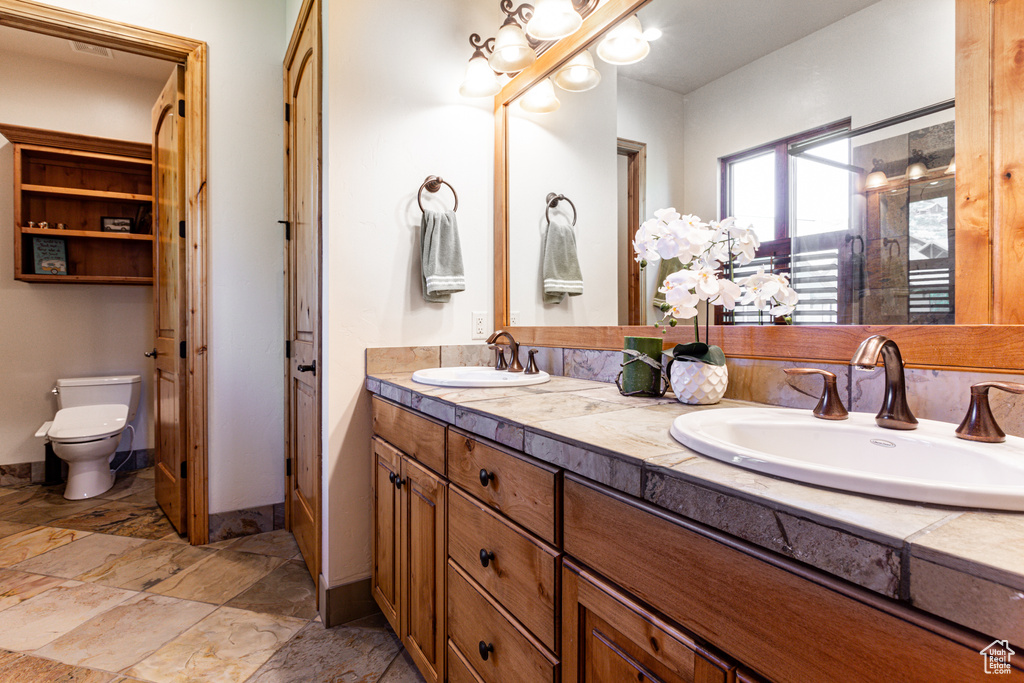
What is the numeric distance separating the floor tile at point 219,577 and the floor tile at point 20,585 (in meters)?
0.41

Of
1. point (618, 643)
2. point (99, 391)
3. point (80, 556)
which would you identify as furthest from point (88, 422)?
point (618, 643)

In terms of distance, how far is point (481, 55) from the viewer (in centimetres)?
188

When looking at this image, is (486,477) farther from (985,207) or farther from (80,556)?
(80,556)

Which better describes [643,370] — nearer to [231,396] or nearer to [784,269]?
[784,269]

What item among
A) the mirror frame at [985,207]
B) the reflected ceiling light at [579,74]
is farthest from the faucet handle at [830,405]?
the reflected ceiling light at [579,74]

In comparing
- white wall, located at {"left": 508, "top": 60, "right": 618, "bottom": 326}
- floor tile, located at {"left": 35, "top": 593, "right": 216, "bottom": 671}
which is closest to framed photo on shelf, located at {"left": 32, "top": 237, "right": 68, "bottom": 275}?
floor tile, located at {"left": 35, "top": 593, "right": 216, "bottom": 671}

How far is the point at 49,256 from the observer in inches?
118

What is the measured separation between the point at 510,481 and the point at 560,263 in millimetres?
1019

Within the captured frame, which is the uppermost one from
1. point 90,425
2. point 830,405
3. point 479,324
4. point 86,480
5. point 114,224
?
point 114,224

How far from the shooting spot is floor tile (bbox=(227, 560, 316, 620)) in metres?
1.78

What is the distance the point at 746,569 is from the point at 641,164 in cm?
118

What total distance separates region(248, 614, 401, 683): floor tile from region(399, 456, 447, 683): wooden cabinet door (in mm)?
182

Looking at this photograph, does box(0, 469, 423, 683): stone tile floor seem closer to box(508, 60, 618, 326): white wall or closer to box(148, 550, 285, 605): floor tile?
box(148, 550, 285, 605): floor tile
